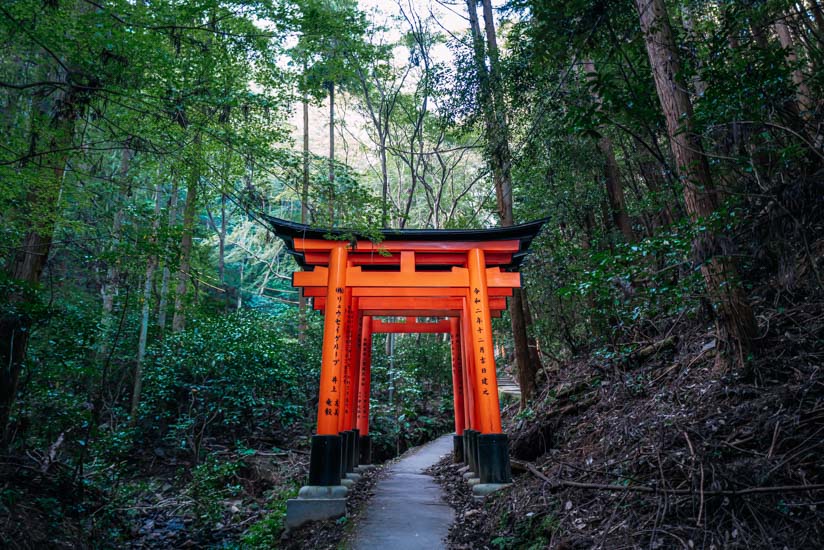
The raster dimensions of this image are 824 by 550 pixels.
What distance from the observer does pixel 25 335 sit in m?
5.62

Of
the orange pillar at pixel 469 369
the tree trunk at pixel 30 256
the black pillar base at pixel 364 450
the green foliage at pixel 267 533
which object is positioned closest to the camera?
the tree trunk at pixel 30 256

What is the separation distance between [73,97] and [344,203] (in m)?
2.29

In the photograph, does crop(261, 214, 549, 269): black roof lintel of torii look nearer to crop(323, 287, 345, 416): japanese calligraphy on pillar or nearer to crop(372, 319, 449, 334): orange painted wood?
crop(323, 287, 345, 416): japanese calligraphy on pillar

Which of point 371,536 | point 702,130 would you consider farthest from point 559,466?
point 702,130

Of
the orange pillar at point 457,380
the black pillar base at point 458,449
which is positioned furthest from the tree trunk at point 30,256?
the black pillar base at point 458,449

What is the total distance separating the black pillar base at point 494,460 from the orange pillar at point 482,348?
0.12 metres

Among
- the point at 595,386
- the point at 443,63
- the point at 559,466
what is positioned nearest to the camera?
the point at 559,466

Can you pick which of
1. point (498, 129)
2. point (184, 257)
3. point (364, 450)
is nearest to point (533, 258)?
point (498, 129)

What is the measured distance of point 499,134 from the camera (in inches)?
300

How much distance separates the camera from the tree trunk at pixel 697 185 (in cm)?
398

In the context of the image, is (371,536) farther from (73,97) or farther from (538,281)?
(538,281)

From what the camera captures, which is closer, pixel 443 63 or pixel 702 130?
pixel 702 130

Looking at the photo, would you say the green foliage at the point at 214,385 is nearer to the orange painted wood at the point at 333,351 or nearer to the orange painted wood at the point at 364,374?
the orange painted wood at the point at 364,374

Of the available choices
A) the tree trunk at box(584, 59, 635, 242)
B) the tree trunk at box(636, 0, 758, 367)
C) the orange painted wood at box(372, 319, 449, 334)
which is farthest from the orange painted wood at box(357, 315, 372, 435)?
the tree trunk at box(636, 0, 758, 367)
